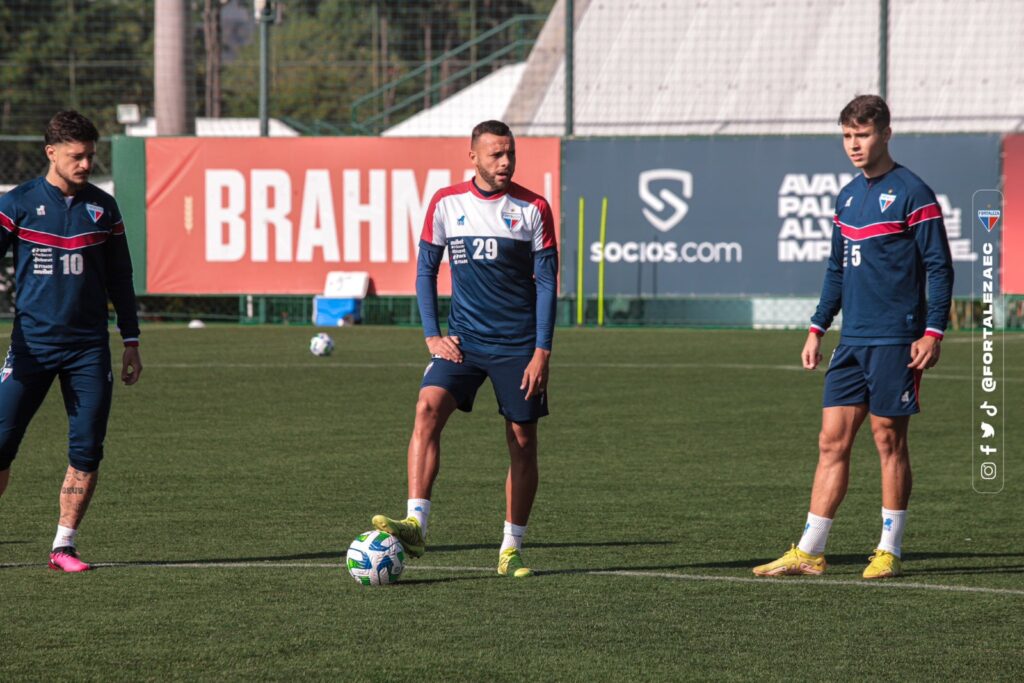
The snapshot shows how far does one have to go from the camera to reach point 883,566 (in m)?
7.70

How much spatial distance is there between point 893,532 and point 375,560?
2387 millimetres

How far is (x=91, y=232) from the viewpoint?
7.79 metres

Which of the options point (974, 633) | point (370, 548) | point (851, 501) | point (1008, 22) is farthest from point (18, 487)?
point (1008, 22)

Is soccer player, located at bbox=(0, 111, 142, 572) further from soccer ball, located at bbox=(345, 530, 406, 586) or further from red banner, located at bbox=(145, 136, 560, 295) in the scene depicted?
red banner, located at bbox=(145, 136, 560, 295)

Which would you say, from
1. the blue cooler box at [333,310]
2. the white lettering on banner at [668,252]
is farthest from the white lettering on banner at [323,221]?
the white lettering on banner at [668,252]

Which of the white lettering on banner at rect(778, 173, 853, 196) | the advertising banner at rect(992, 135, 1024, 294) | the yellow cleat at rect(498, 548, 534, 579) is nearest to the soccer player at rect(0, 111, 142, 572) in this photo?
the yellow cleat at rect(498, 548, 534, 579)

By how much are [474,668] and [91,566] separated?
2605mm

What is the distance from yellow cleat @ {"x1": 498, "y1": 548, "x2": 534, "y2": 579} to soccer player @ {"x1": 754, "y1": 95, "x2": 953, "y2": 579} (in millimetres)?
1064

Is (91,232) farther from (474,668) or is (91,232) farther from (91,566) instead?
(474,668)

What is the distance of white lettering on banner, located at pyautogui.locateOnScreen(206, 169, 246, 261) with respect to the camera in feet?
88.5

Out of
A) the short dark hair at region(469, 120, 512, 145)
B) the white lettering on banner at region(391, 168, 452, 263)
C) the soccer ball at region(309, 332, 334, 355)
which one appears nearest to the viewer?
the short dark hair at region(469, 120, 512, 145)

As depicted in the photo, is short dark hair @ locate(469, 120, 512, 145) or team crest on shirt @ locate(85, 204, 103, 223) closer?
short dark hair @ locate(469, 120, 512, 145)

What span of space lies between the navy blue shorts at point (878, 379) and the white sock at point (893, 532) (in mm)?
494

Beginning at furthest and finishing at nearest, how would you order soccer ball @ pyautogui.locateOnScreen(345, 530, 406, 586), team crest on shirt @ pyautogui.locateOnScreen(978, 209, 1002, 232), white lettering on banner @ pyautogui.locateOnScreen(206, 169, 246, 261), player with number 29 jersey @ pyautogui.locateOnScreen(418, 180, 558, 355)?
white lettering on banner @ pyautogui.locateOnScreen(206, 169, 246, 261) → team crest on shirt @ pyautogui.locateOnScreen(978, 209, 1002, 232) → player with number 29 jersey @ pyautogui.locateOnScreen(418, 180, 558, 355) → soccer ball @ pyautogui.locateOnScreen(345, 530, 406, 586)
